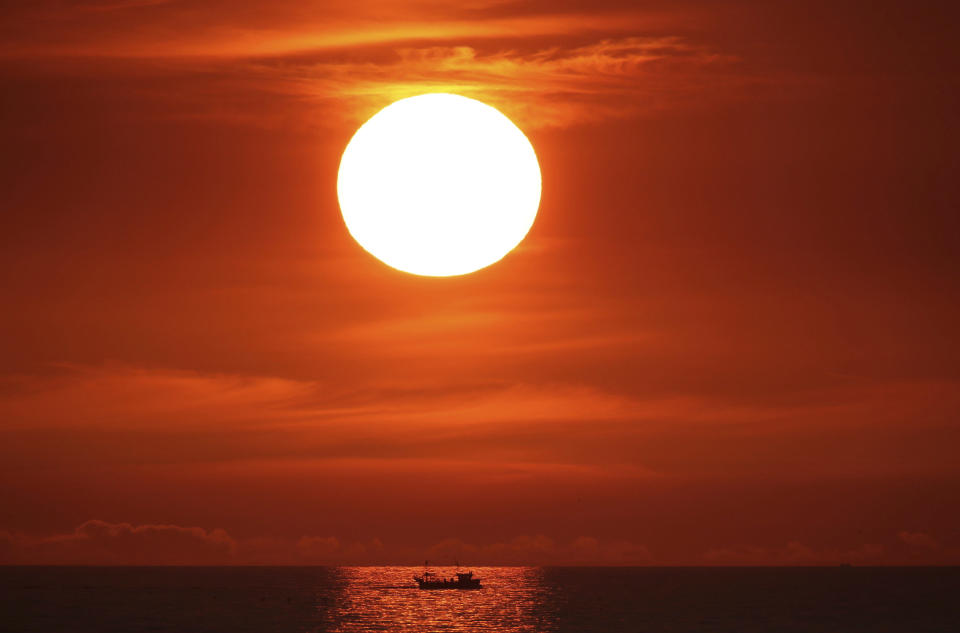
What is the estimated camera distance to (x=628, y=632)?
568ft

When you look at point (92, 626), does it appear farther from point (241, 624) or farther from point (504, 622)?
point (504, 622)

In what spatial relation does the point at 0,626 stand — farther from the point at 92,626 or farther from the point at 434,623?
the point at 434,623

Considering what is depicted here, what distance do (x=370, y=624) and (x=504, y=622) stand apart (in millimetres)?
22325

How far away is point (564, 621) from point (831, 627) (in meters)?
44.3

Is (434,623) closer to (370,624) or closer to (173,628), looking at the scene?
(370,624)

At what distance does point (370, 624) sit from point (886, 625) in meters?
88.7

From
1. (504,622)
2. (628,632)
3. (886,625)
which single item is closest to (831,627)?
(886,625)

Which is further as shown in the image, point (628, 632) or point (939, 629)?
point (939, 629)

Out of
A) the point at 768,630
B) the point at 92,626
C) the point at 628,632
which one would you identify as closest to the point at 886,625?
the point at 768,630

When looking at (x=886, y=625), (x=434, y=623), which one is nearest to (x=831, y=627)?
(x=886, y=625)

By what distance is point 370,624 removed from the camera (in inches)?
7485

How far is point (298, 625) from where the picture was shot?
187625mm

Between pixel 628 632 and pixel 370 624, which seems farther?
pixel 370 624

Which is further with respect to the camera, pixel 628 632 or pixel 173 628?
pixel 173 628
